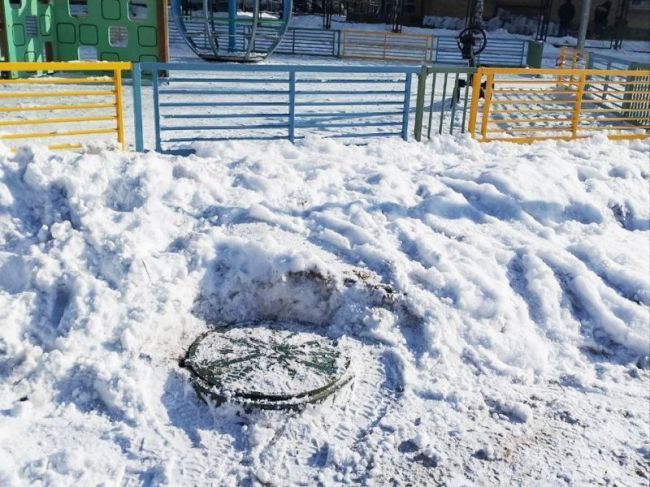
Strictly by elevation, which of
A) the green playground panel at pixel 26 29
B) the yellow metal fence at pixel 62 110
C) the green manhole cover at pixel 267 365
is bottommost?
the green manhole cover at pixel 267 365

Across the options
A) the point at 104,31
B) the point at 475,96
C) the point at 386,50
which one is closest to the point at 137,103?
the point at 475,96

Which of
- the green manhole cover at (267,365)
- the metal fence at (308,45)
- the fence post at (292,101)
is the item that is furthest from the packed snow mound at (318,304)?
the metal fence at (308,45)

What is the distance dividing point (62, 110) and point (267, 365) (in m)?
7.63

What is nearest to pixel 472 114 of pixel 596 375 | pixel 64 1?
pixel 596 375

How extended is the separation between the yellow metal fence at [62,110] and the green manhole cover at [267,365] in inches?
146

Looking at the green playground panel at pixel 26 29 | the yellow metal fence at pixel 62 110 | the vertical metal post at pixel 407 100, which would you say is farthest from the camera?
the green playground panel at pixel 26 29

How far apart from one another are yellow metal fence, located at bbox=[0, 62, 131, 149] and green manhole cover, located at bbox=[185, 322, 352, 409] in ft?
12.2

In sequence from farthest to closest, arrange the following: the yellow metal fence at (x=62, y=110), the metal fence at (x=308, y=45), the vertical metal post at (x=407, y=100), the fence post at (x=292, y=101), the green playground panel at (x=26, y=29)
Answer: the metal fence at (x=308, y=45) < the green playground panel at (x=26, y=29) < the vertical metal post at (x=407, y=100) < the fence post at (x=292, y=101) < the yellow metal fence at (x=62, y=110)

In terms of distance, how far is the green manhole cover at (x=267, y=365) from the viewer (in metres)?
4.29

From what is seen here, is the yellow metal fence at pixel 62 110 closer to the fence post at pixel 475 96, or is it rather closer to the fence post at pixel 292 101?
the fence post at pixel 292 101

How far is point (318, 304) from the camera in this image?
5.46 meters

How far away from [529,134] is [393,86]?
5202 millimetres

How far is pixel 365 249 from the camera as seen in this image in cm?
588

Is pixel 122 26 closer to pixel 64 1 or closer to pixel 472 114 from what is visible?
pixel 64 1
